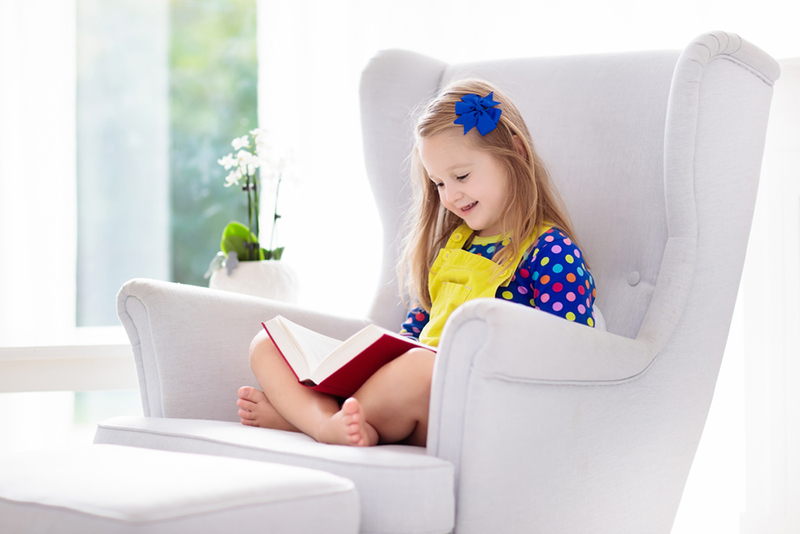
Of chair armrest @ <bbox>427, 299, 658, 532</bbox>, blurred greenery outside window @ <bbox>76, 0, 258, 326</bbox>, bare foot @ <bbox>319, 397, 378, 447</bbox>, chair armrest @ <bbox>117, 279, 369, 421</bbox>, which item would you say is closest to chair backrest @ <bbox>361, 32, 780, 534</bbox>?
chair armrest @ <bbox>427, 299, 658, 532</bbox>

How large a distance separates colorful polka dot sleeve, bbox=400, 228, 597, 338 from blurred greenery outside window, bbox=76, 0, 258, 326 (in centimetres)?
182

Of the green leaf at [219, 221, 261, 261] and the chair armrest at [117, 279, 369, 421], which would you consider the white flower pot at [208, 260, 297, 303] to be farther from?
Answer: the chair armrest at [117, 279, 369, 421]

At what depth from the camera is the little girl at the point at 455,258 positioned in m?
0.84

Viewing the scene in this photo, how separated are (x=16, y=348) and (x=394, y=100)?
0.78 metres

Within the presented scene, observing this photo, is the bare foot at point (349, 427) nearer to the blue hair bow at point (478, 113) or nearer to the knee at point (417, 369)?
the knee at point (417, 369)

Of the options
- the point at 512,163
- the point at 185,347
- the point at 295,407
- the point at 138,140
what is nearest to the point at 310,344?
the point at 295,407

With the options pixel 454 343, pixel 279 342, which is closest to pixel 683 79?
pixel 454 343

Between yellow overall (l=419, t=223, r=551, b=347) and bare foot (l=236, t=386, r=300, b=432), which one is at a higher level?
yellow overall (l=419, t=223, r=551, b=347)

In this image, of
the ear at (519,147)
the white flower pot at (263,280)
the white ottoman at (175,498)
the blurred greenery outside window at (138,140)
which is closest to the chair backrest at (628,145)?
the ear at (519,147)

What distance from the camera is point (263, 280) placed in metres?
1.46

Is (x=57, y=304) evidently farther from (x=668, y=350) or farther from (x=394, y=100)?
(x=668, y=350)

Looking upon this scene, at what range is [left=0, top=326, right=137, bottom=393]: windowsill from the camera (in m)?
1.18

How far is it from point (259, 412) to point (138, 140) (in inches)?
72.2

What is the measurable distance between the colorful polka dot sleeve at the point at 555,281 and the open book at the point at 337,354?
8.0 inches
